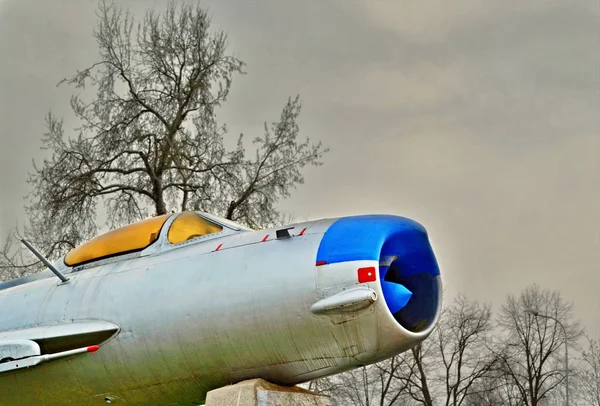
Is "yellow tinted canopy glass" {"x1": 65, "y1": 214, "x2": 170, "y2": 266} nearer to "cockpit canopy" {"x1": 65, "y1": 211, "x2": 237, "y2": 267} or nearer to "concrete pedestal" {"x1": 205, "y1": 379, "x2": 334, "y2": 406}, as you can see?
"cockpit canopy" {"x1": 65, "y1": 211, "x2": 237, "y2": 267}

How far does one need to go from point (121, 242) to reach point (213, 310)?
1.75 meters

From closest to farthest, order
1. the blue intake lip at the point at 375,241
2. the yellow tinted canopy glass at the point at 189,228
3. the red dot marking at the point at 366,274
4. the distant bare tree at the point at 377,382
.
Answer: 1. the red dot marking at the point at 366,274
2. the blue intake lip at the point at 375,241
3. the yellow tinted canopy glass at the point at 189,228
4. the distant bare tree at the point at 377,382

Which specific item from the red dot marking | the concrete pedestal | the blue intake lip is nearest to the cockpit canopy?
the blue intake lip

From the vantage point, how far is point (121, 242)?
7.75 m

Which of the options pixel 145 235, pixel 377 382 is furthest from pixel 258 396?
pixel 377 382

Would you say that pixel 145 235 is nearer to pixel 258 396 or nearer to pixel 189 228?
pixel 189 228

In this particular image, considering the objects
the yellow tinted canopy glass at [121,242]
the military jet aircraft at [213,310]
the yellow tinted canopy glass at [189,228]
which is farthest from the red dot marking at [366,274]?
the yellow tinted canopy glass at [121,242]

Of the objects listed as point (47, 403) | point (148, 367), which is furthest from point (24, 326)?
point (148, 367)

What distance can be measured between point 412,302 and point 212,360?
5.72ft

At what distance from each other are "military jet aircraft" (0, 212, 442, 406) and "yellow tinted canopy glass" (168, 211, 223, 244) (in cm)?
1

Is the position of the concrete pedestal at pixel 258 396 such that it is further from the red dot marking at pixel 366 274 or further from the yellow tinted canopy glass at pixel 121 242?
the yellow tinted canopy glass at pixel 121 242

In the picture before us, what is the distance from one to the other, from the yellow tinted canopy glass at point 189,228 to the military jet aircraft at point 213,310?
0.01 m

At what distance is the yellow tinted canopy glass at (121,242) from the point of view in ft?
24.9

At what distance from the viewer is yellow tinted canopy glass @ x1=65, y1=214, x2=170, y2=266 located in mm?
7582
